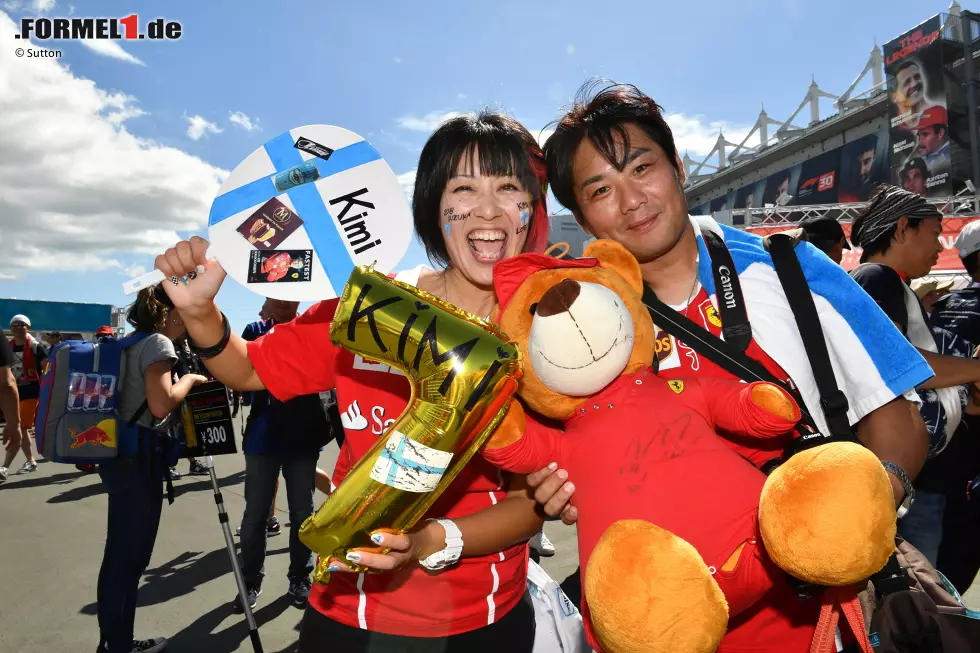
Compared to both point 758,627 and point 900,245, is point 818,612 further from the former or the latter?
point 900,245

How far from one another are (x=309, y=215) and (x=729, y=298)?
3.70 feet

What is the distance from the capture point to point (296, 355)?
5.17 feet

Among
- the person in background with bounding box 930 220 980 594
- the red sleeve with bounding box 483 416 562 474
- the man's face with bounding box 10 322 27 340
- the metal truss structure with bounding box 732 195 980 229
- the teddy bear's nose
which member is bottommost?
the person in background with bounding box 930 220 980 594

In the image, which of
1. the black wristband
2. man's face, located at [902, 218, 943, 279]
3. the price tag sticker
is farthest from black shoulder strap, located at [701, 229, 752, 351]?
the price tag sticker


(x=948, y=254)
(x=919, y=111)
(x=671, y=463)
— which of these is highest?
(x=919, y=111)

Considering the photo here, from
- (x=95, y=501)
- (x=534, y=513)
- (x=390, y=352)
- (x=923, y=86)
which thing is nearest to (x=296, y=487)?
(x=534, y=513)

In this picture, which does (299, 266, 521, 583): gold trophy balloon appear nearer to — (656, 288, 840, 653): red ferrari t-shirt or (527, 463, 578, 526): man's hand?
(527, 463, 578, 526): man's hand

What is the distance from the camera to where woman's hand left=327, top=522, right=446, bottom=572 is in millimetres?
1132

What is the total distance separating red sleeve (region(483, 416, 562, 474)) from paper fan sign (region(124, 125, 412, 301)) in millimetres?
550

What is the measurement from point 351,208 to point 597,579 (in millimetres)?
1068

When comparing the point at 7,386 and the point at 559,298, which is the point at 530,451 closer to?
the point at 559,298

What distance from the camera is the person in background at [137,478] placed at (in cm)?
307

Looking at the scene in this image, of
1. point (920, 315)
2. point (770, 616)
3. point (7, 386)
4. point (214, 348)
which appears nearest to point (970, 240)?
point (920, 315)

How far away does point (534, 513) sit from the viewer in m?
1.46
